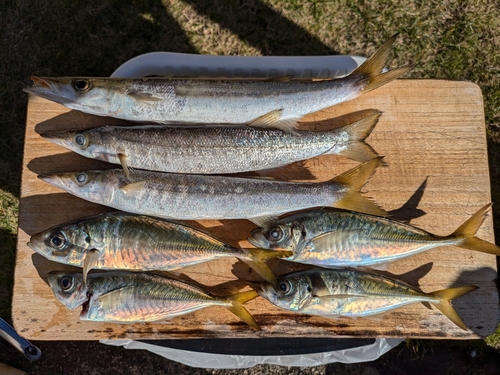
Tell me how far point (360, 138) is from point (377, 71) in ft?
1.71

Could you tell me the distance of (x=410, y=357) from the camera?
3795mm

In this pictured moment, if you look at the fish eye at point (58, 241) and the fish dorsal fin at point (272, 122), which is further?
the fish dorsal fin at point (272, 122)

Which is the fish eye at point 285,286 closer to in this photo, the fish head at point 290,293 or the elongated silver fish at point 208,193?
the fish head at point 290,293

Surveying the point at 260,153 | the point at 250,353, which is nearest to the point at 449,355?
the point at 250,353

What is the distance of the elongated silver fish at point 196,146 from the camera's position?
2.82 meters

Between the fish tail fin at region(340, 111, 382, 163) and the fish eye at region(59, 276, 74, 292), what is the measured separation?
2140 mm

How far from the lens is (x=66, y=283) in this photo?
272 centimetres

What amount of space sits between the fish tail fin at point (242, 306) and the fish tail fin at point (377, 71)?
68.6 inches

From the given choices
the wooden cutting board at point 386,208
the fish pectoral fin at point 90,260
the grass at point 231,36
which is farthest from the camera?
the grass at point 231,36

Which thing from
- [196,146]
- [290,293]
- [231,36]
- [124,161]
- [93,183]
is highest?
[231,36]

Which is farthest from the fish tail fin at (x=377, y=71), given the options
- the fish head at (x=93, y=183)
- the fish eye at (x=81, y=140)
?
the fish eye at (x=81, y=140)

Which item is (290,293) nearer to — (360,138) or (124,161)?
(360,138)

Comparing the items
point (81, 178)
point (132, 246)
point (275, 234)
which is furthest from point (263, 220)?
point (81, 178)

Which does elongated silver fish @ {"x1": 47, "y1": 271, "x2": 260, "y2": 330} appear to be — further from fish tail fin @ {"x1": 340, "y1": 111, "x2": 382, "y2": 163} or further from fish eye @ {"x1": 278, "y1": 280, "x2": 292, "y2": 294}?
fish tail fin @ {"x1": 340, "y1": 111, "x2": 382, "y2": 163}
